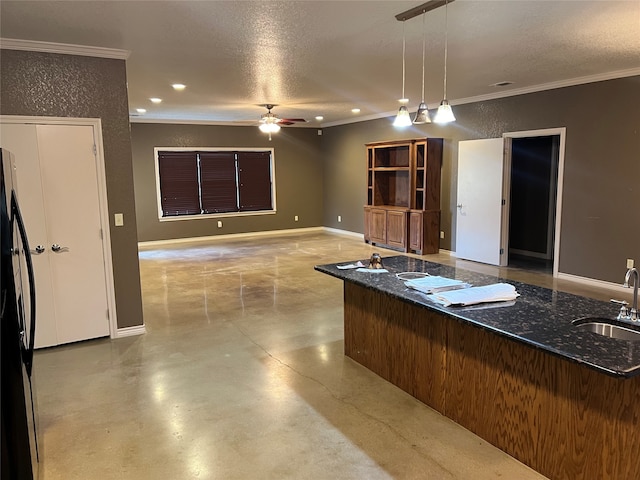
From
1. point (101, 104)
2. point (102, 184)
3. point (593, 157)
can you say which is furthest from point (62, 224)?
point (593, 157)

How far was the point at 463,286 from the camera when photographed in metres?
2.89

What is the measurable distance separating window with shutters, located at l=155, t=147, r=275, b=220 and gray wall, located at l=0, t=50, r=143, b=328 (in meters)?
5.67

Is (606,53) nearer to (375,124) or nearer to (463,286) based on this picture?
(463,286)

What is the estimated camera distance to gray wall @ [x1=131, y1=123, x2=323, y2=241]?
951 centimetres

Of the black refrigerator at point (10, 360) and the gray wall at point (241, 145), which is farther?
the gray wall at point (241, 145)

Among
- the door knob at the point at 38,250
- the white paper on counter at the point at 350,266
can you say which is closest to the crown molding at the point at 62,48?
the door knob at the point at 38,250

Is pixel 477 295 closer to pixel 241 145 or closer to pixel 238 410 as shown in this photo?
pixel 238 410

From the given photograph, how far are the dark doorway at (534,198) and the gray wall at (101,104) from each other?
5.85 metres

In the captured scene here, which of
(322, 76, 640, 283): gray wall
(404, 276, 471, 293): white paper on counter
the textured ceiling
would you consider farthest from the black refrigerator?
(322, 76, 640, 283): gray wall

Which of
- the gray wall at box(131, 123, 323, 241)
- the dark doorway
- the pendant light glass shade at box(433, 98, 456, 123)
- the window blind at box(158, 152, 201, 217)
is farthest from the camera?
the window blind at box(158, 152, 201, 217)

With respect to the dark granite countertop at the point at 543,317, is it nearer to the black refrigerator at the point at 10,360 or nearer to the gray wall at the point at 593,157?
the black refrigerator at the point at 10,360

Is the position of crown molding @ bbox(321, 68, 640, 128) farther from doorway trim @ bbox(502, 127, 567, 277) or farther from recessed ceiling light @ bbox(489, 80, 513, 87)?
doorway trim @ bbox(502, 127, 567, 277)

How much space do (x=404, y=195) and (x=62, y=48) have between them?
6.63 metres

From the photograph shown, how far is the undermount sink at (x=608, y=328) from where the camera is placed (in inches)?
86.7
